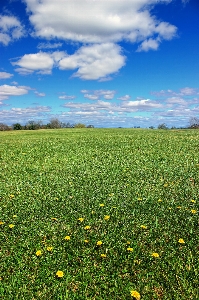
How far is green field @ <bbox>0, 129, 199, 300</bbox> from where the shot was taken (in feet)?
12.0

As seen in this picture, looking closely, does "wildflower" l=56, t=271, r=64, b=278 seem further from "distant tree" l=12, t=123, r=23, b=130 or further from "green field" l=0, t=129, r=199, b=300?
"distant tree" l=12, t=123, r=23, b=130

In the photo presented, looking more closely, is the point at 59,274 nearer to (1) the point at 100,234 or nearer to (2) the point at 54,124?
(1) the point at 100,234

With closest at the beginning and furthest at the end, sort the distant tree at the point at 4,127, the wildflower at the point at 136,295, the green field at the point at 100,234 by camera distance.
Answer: the wildflower at the point at 136,295 → the green field at the point at 100,234 → the distant tree at the point at 4,127

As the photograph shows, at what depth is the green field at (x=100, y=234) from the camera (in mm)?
3646

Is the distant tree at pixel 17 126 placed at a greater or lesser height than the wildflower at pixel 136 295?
greater

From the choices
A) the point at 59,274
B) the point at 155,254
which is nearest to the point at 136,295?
the point at 155,254

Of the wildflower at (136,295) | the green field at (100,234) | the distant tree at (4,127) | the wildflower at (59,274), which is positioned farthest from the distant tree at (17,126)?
the wildflower at (136,295)

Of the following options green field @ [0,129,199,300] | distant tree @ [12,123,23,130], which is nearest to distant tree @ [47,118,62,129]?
distant tree @ [12,123,23,130]

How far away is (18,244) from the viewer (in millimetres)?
4699

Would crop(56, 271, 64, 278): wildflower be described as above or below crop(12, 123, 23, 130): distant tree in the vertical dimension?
below

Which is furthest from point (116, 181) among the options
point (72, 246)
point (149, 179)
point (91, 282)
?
point (91, 282)

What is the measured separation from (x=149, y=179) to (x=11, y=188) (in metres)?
4.22

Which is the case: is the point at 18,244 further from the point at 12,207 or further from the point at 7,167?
the point at 7,167

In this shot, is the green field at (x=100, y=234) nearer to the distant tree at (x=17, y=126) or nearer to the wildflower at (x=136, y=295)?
the wildflower at (x=136, y=295)
